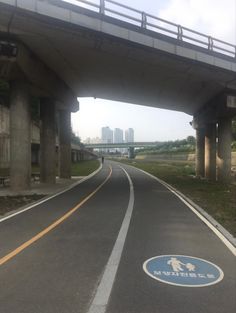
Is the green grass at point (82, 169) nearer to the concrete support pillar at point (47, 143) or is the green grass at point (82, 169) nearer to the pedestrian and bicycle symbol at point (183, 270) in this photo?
the concrete support pillar at point (47, 143)

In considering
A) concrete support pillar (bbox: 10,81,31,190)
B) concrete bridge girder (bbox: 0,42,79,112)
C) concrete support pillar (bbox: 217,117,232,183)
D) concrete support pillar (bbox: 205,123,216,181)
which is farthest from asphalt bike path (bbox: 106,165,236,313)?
concrete support pillar (bbox: 205,123,216,181)

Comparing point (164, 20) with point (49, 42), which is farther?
point (164, 20)

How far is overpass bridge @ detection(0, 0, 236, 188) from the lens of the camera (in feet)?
64.7

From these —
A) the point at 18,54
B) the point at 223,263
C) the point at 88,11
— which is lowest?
the point at 223,263

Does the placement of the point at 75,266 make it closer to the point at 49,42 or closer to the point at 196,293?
the point at 196,293

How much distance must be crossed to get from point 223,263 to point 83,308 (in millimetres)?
3343

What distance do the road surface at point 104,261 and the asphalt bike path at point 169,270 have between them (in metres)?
0.01

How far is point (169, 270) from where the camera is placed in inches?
282

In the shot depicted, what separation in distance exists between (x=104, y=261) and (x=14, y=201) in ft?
37.2

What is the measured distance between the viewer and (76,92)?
36.0 metres

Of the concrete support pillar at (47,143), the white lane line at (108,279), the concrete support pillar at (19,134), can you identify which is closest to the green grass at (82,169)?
the concrete support pillar at (47,143)

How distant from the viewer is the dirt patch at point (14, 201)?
16.0m

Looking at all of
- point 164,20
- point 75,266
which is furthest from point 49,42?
point 75,266

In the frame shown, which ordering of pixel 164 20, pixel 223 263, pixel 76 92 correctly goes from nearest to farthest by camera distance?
pixel 223 263
pixel 164 20
pixel 76 92
